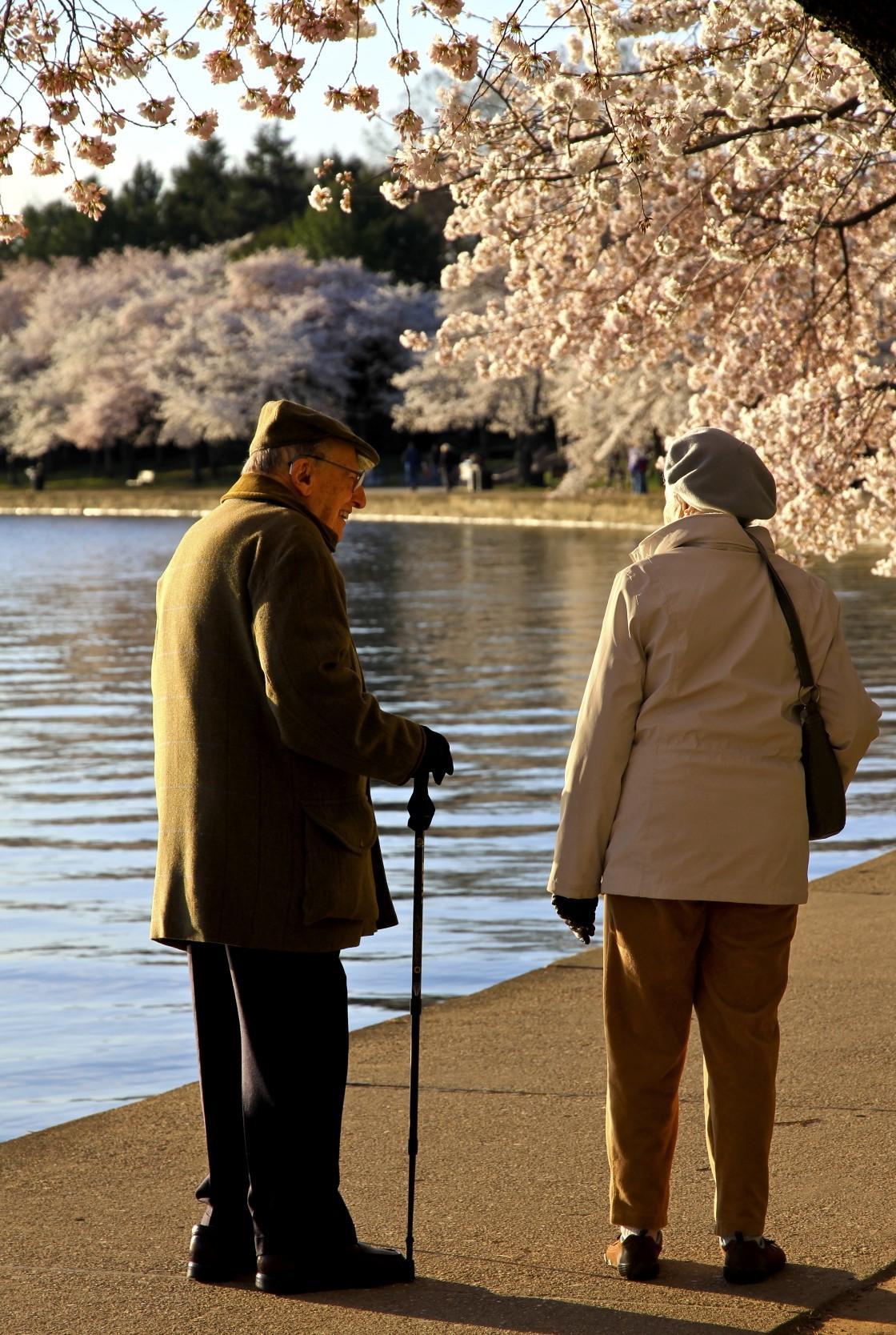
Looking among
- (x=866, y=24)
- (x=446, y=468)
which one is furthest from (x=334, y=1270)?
(x=446, y=468)

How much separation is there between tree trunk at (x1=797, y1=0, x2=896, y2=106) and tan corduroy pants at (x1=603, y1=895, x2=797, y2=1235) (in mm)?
2127

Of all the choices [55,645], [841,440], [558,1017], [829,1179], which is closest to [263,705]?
[829,1179]

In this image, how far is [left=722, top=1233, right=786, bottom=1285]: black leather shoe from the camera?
3.83 meters

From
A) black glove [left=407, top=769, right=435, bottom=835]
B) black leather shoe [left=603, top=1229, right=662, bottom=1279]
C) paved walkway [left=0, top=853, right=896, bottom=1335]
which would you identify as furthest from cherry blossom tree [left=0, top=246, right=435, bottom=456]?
black leather shoe [left=603, top=1229, right=662, bottom=1279]

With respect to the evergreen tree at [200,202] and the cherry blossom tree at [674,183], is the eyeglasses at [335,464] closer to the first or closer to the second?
the cherry blossom tree at [674,183]

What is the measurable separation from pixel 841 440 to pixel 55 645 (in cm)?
1243

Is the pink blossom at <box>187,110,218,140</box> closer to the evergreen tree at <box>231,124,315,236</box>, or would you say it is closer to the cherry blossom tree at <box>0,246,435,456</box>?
the cherry blossom tree at <box>0,246,435,456</box>

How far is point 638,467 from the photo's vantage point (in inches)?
1954

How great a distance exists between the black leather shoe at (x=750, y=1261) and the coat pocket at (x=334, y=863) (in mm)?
1053

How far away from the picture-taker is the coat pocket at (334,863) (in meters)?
3.73

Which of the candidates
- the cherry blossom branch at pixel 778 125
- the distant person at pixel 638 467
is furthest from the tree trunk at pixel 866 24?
the distant person at pixel 638 467

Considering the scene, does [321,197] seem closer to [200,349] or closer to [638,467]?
[638,467]

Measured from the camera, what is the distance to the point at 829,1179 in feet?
14.6

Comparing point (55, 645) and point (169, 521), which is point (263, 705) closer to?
point (55, 645)
